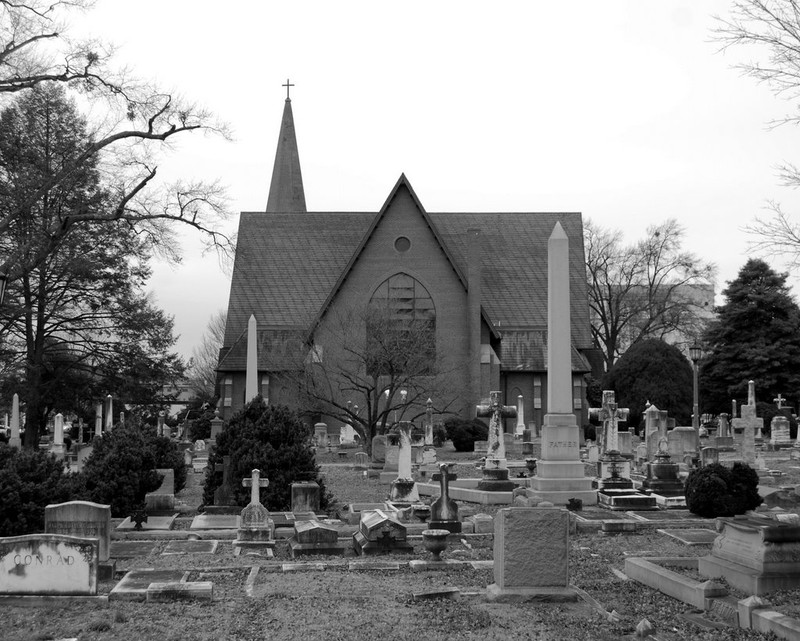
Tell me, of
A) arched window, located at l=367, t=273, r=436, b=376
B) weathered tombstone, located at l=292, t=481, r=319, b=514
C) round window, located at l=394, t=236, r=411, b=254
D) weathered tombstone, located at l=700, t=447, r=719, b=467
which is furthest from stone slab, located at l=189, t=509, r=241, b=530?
round window, located at l=394, t=236, r=411, b=254

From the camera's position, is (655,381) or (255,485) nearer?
(255,485)

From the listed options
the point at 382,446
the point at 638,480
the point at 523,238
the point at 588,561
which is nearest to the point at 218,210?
the point at 382,446

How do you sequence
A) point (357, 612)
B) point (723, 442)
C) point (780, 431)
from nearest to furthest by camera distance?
point (357, 612)
point (723, 442)
point (780, 431)

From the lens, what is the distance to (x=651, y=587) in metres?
9.67

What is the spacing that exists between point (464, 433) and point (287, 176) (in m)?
27.9

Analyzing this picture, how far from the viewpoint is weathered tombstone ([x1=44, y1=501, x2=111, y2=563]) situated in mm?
10867

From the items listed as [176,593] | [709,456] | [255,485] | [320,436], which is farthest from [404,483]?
[320,436]

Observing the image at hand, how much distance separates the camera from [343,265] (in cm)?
5303

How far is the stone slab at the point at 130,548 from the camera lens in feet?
40.0

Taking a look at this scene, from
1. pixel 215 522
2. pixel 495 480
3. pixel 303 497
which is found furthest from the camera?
pixel 495 480

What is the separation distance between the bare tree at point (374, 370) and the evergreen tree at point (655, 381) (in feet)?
29.5

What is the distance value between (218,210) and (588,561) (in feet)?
45.9

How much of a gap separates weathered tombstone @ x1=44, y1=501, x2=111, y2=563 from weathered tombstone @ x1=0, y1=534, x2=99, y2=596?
2213mm

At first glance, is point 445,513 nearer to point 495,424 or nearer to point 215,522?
point 215,522
